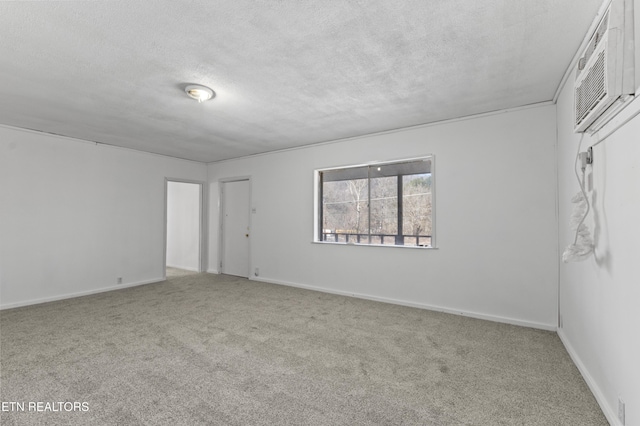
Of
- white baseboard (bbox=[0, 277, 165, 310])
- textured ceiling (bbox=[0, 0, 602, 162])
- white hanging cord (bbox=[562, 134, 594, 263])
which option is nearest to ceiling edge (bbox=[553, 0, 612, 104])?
textured ceiling (bbox=[0, 0, 602, 162])

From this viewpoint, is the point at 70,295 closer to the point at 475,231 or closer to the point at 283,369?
the point at 283,369

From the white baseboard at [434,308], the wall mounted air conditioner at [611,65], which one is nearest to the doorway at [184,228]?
the white baseboard at [434,308]

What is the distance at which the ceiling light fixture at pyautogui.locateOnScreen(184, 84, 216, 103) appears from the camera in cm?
292

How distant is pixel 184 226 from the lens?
7320 millimetres

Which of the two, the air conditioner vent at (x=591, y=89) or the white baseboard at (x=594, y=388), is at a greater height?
the air conditioner vent at (x=591, y=89)

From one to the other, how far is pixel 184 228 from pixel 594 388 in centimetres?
739

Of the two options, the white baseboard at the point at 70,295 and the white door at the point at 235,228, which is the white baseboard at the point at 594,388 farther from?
the white baseboard at the point at 70,295

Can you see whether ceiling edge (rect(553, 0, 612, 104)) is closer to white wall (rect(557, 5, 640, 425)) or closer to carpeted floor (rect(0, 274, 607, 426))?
white wall (rect(557, 5, 640, 425))

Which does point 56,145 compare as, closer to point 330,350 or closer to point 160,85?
point 160,85

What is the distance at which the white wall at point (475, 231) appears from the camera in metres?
3.40

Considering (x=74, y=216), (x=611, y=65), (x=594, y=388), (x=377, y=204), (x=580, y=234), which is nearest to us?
(x=611, y=65)

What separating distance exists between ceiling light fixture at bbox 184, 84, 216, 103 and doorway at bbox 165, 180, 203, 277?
13.2 feet

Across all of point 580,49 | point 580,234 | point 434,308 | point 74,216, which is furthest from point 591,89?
point 74,216

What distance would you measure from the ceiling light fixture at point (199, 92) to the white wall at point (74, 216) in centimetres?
311
